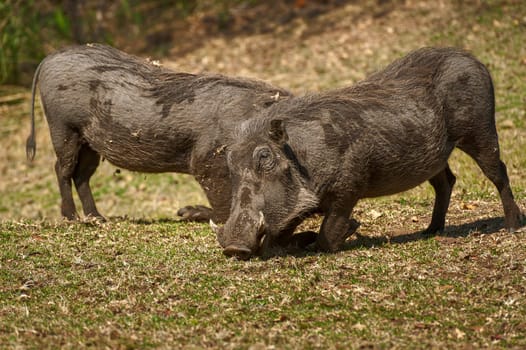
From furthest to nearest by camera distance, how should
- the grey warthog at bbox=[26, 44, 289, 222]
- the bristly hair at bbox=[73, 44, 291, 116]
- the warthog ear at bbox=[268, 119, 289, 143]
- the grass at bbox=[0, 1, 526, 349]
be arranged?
the bristly hair at bbox=[73, 44, 291, 116], the grey warthog at bbox=[26, 44, 289, 222], the warthog ear at bbox=[268, 119, 289, 143], the grass at bbox=[0, 1, 526, 349]

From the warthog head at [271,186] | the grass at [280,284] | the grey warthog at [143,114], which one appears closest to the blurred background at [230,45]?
the grey warthog at [143,114]

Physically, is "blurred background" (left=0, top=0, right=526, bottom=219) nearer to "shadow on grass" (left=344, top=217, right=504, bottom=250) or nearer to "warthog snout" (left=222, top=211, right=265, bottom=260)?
"shadow on grass" (left=344, top=217, right=504, bottom=250)

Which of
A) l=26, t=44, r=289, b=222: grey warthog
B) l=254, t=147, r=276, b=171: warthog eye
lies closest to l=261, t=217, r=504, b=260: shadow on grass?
l=254, t=147, r=276, b=171: warthog eye

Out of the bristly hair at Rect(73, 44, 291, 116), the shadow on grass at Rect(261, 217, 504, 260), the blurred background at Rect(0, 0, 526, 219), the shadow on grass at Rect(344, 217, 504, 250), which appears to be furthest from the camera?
the blurred background at Rect(0, 0, 526, 219)

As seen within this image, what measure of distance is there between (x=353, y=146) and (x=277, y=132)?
19.7 inches

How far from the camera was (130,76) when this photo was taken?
7.44 meters

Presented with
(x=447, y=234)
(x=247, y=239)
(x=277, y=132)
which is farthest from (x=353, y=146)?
(x=447, y=234)

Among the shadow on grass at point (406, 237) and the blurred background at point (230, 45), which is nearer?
the shadow on grass at point (406, 237)

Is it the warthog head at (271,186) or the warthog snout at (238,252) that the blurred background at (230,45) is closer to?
the warthog head at (271,186)

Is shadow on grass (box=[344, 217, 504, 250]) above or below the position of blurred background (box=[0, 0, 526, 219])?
above

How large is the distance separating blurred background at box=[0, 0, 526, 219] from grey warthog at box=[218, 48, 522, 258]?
3.08 m

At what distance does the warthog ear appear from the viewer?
5.64 m

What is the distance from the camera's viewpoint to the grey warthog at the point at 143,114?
7043mm

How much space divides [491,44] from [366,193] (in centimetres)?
768
